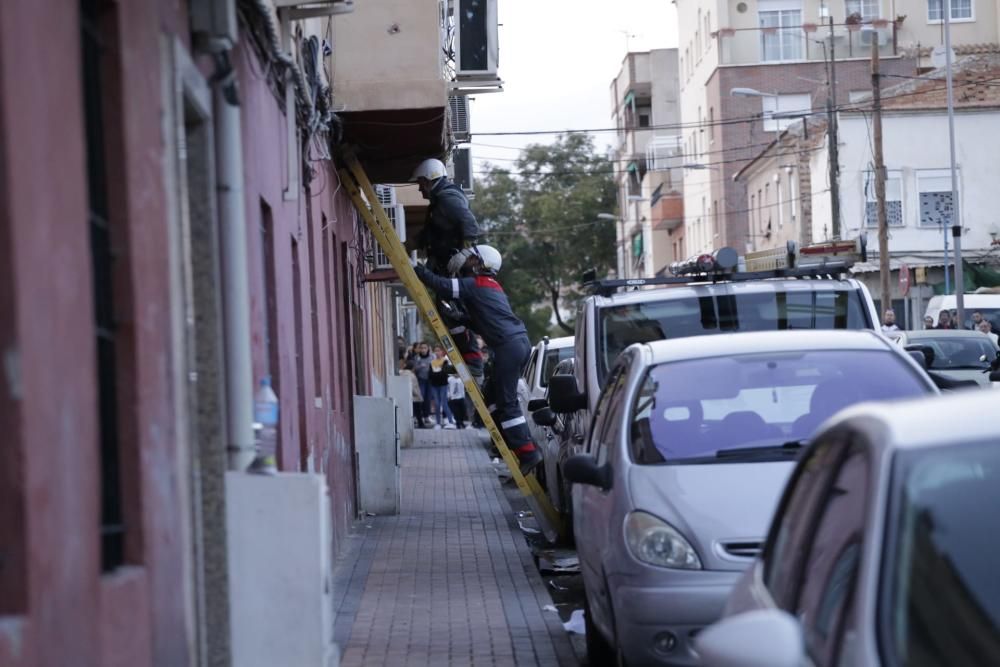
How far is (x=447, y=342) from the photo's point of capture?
1577 centimetres

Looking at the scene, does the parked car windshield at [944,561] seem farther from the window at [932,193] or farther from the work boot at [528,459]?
the window at [932,193]

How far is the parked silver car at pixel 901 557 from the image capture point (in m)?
3.54

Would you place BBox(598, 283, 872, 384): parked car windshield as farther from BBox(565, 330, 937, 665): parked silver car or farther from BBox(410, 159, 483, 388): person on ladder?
BBox(410, 159, 483, 388): person on ladder

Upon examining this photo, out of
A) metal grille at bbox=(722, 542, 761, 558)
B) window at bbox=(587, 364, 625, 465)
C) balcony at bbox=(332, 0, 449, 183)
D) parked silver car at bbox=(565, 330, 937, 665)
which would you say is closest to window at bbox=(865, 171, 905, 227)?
balcony at bbox=(332, 0, 449, 183)

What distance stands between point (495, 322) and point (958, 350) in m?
10.4

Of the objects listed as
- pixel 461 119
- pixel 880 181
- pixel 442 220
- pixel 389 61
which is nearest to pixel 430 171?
pixel 442 220

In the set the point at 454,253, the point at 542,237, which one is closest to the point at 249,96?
the point at 454,253

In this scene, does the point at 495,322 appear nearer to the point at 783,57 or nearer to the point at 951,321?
the point at 951,321

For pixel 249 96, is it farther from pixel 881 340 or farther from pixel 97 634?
pixel 97 634

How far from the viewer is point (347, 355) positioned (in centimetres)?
1744

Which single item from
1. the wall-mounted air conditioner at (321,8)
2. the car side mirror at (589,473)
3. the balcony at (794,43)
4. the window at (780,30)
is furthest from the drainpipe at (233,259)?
the window at (780,30)

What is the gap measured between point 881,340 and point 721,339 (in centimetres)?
82

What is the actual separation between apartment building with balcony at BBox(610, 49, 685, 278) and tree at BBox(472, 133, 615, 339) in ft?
7.81

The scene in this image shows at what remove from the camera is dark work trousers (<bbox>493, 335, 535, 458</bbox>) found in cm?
1555
